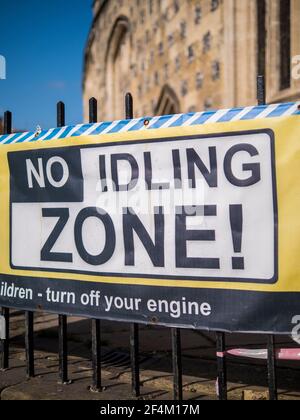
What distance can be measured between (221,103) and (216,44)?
82.5 inches

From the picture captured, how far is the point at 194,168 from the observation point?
8.09 ft

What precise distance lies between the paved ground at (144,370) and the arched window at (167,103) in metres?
15.3

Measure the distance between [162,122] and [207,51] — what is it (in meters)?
14.1

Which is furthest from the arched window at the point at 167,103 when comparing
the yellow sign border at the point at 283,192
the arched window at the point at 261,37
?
the yellow sign border at the point at 283,192

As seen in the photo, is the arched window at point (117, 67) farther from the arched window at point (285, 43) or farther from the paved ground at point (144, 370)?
the paved ground at point (144, 370)

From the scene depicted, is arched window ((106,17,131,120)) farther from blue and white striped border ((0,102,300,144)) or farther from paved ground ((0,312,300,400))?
blue and white striped border ((0,102,300,144))

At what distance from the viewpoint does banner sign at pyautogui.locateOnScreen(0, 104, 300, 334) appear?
7.40 feet

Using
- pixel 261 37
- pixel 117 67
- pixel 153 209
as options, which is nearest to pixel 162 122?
pixel 153 209

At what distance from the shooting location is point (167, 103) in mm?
20406

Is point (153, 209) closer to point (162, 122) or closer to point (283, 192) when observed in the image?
point (162, 122)

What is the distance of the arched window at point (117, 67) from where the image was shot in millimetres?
30141

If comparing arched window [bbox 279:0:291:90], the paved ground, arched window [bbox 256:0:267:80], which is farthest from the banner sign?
arched window [bbox 256:0:267:80]

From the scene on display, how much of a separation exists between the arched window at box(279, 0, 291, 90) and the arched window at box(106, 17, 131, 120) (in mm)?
17955

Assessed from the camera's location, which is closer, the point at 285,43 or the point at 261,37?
the point at 285,43
